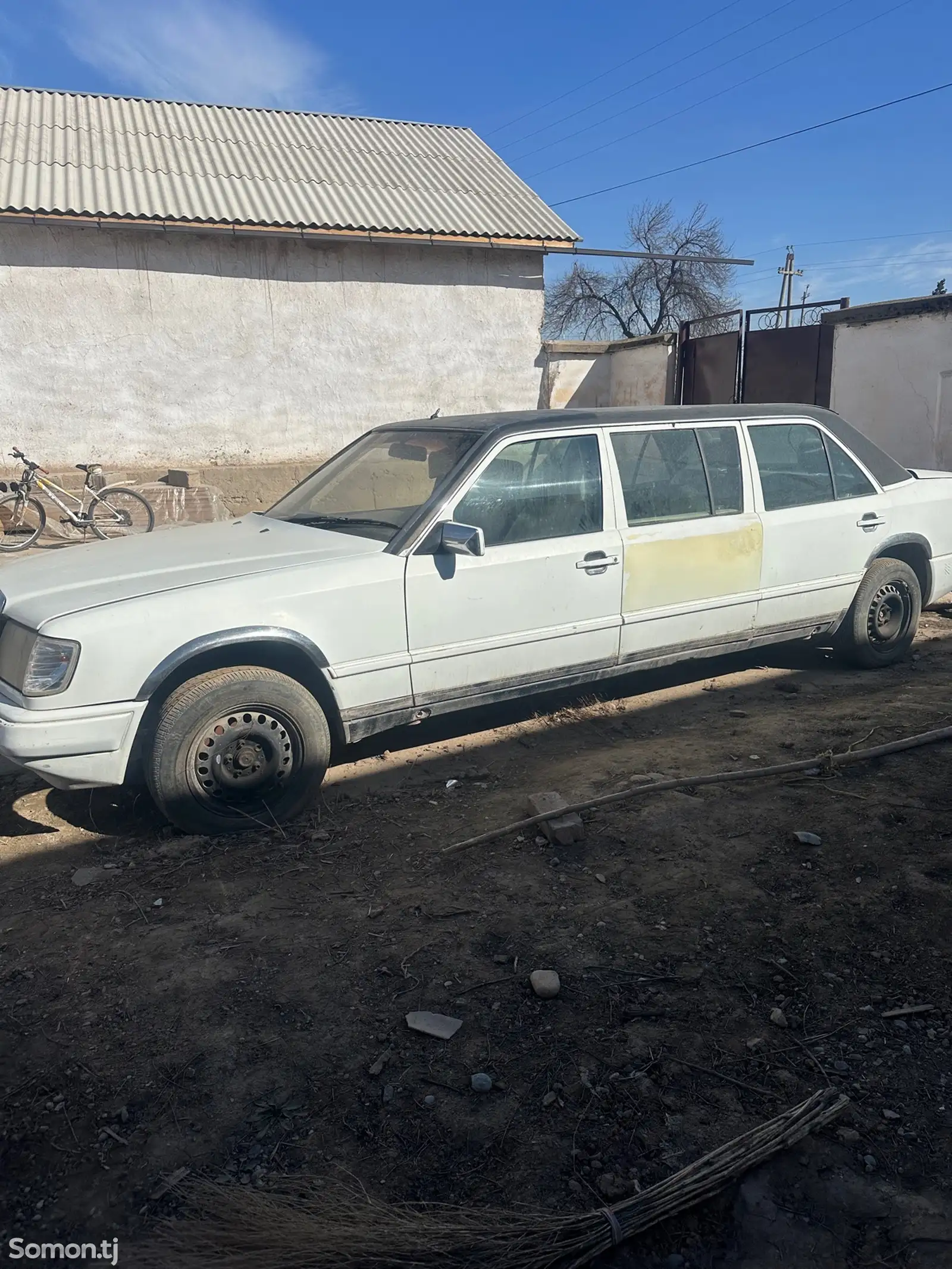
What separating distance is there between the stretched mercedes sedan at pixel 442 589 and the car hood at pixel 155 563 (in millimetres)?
19

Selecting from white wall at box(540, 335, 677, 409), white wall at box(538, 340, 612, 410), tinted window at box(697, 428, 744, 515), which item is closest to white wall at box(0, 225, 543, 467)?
white wall at box(538, 340, 612, 410)

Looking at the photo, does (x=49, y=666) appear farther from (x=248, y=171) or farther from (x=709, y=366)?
(x=709, y=366)

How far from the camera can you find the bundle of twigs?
75.7 inches

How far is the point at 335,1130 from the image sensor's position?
7.73ft

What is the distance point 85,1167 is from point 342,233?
481 inches

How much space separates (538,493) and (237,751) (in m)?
1.88

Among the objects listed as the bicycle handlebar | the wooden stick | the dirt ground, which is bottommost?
the dirt ground

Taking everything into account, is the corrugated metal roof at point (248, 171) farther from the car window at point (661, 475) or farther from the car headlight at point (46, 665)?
the car headlight at point (46, 665)

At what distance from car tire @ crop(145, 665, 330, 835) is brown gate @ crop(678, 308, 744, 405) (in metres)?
12.0

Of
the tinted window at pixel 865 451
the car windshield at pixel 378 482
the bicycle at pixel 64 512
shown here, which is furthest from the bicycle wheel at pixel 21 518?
the tinted window at pixel 865 451

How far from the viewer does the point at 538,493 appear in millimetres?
4672

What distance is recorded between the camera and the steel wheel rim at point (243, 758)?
3877 mm

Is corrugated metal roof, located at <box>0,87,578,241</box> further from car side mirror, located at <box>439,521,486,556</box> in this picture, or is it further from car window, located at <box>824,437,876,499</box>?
car side mirror, located at <box>439,521,486,556</box>

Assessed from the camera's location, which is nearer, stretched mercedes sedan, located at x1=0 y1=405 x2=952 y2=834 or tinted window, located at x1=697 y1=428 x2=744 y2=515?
stretched mercedes sedan, located at x1=0 y1=405 x2=952 y2=834
